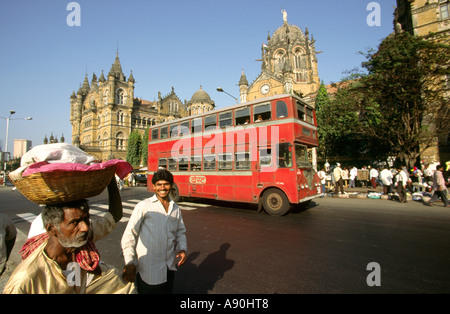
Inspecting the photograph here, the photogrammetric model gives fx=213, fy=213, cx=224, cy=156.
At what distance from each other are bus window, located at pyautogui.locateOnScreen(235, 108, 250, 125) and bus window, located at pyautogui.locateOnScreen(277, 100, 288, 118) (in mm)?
1328

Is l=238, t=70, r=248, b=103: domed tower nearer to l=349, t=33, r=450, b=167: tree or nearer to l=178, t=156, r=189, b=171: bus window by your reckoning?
l=349, t=33, r=450, b=167: tree

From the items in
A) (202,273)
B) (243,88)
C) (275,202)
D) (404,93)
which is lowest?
(202,273)

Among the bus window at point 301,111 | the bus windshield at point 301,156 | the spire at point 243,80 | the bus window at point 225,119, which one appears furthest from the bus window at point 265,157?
the spire at point 243,80

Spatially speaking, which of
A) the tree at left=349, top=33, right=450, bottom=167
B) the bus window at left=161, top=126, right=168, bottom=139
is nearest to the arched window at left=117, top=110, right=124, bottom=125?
the bus window at left=161, top=126, right=168, bottom=139

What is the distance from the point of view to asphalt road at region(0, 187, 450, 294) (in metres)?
3.26

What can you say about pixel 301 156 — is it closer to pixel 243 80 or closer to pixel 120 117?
pixel 243 80

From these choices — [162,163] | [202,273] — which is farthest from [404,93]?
[202,273]

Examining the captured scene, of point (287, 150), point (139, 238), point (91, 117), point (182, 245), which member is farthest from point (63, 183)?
point (91, 117)

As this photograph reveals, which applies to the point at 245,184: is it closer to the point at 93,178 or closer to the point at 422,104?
the point at 93,178

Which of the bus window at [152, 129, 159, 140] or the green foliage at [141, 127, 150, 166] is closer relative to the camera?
the bus window at [152, 129, 159, 140]

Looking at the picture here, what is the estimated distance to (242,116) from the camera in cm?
920

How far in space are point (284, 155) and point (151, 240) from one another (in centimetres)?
649
